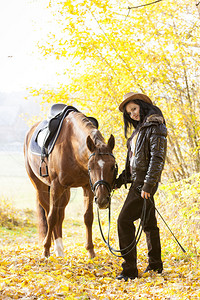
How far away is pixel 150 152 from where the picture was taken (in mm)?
3465

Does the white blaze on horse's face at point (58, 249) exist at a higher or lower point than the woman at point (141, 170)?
lower

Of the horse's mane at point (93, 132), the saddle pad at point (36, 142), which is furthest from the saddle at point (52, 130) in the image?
the horse's mane at point (93, 132)

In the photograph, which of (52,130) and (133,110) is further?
(52,130)

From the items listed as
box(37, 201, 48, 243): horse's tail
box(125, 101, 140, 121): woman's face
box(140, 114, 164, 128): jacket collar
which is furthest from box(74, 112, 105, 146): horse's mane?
box(37, 201, 48, 243): horse's tail

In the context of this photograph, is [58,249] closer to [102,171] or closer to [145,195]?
[102,171]

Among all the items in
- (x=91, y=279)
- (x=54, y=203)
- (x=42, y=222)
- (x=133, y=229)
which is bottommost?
(x=91, y=279)

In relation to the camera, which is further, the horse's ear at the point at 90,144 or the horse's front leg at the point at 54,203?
the horse's front leg at the point at 54,203

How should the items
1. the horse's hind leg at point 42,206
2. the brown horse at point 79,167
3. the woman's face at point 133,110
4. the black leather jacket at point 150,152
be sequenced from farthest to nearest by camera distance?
the horse's hind leg at point 42,206 < the woman's face at point 133,110 < the brown horse at point 79,167 < the black leather jacket at point 150,152

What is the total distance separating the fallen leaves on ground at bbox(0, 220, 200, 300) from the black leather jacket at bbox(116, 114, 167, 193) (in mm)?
1025

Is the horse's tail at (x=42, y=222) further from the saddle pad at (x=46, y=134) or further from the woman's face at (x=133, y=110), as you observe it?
the woman's face at (x=133, y=110)

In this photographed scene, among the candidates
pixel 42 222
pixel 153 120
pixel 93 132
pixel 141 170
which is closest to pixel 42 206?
pixel 42 222

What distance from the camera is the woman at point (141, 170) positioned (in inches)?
134

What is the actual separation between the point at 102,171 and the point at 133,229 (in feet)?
2.60

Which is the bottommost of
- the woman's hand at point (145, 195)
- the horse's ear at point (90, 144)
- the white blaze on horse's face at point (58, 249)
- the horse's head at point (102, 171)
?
the white blaze on horse's face at point (58, 249)
